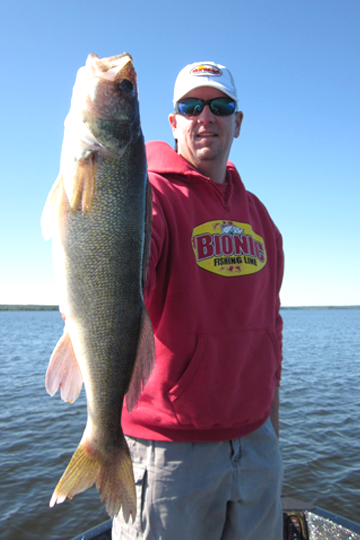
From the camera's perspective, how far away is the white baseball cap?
9.43ft

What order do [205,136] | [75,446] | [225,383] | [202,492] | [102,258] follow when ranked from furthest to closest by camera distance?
[75,446]
[205,136]
[225,383]
[202,492]
[102,258]

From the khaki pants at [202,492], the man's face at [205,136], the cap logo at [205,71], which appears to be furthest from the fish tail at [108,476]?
the cap logo at [205,71]

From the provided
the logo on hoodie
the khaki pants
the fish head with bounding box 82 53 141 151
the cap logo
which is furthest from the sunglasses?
the khaki pants

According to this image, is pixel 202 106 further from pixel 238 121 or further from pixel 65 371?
pixel 65 371

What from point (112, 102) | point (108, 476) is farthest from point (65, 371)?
point (112, 102)

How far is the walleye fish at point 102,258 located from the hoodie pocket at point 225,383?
1.37 feet

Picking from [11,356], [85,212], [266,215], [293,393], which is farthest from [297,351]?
[85,212]

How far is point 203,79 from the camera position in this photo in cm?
288

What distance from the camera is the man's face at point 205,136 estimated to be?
2811mm

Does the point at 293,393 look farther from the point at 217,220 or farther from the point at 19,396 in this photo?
the point at 217,220

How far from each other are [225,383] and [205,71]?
7.21 ft

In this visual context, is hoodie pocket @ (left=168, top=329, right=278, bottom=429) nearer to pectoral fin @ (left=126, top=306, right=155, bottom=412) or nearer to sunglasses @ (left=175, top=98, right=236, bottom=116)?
pectoral fin @ (left=126, top=306, right=155, bottom=412)

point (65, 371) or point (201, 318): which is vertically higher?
point (201, 318)

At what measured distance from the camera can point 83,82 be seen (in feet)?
6.15
